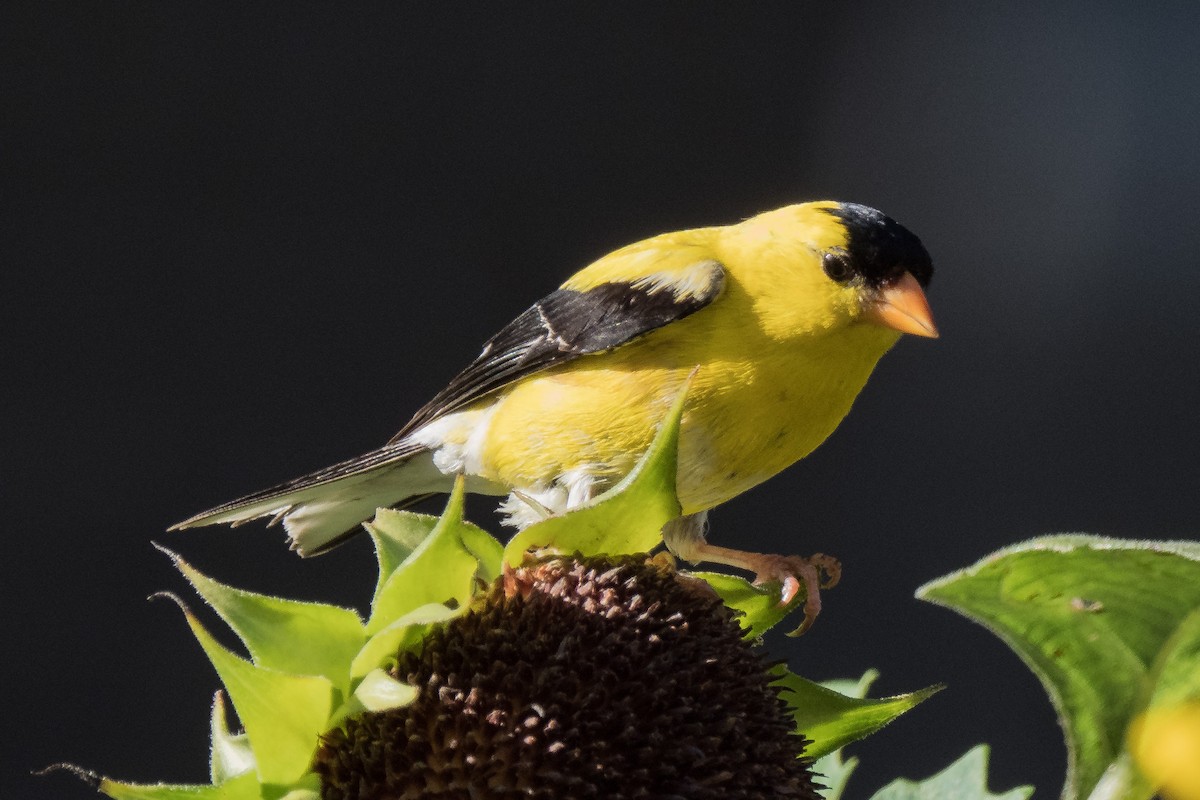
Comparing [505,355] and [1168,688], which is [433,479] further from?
[1168,688]

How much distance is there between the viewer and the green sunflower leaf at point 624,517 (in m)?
0.46

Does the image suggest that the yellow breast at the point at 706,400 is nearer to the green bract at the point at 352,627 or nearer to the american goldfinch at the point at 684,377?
the american goldfinch at the point at 684,377

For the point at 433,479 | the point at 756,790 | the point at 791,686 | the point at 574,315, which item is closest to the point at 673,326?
the point at 574,315

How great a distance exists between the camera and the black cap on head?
3.09ft

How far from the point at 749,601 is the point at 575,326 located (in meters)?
0.44

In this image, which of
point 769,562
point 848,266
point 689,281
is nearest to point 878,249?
point 848,266

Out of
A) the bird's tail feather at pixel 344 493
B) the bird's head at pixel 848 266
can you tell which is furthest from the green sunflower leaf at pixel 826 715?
the bird's tail feather at pixel 344 493

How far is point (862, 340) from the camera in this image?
943mm

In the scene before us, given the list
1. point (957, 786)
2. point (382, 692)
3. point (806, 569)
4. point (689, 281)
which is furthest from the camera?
point (689, 281)

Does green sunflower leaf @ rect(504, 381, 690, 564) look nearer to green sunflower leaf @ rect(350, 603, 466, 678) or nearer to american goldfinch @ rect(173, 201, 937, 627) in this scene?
green sunflower leaf @ rect(350, 603, 466, 678)

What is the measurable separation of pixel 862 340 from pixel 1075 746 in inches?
17.4

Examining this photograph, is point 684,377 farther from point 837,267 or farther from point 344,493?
point 344,493

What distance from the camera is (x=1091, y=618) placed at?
51 centimetres

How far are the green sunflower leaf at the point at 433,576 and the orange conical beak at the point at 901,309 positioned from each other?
1.80 ft
